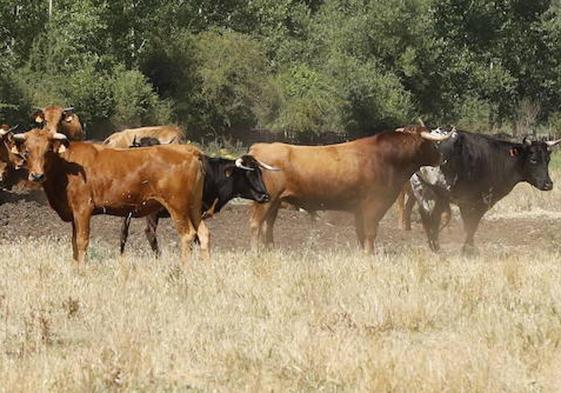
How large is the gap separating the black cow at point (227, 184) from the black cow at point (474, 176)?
9.95 feet

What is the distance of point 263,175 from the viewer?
15312 mm

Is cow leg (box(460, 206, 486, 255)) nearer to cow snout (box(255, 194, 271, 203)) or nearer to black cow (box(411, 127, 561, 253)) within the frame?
black cow (box(411, 127, 561, 253))

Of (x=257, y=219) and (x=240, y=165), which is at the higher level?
(x=240, y=165)

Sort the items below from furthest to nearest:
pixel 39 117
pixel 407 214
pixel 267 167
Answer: pixel 407 214 → pixel 39 117 → pixel 267 167

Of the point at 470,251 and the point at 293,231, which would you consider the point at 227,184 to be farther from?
the point at 293,231

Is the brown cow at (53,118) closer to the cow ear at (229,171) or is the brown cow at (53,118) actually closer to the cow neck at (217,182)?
the cow neck at (217,182)

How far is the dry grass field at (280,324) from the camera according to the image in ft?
23.5

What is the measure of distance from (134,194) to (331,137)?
129 ft

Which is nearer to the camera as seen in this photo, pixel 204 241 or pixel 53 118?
pixel 204 241

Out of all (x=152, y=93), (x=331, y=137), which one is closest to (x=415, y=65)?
(x=331, y=137)

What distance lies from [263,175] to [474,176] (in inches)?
150

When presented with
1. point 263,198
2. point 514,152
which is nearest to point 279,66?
point 514,152

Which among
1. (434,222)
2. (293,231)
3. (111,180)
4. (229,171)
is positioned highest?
(111,180)

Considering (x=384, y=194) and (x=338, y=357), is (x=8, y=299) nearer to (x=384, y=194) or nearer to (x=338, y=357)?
(x=338, y=357)
